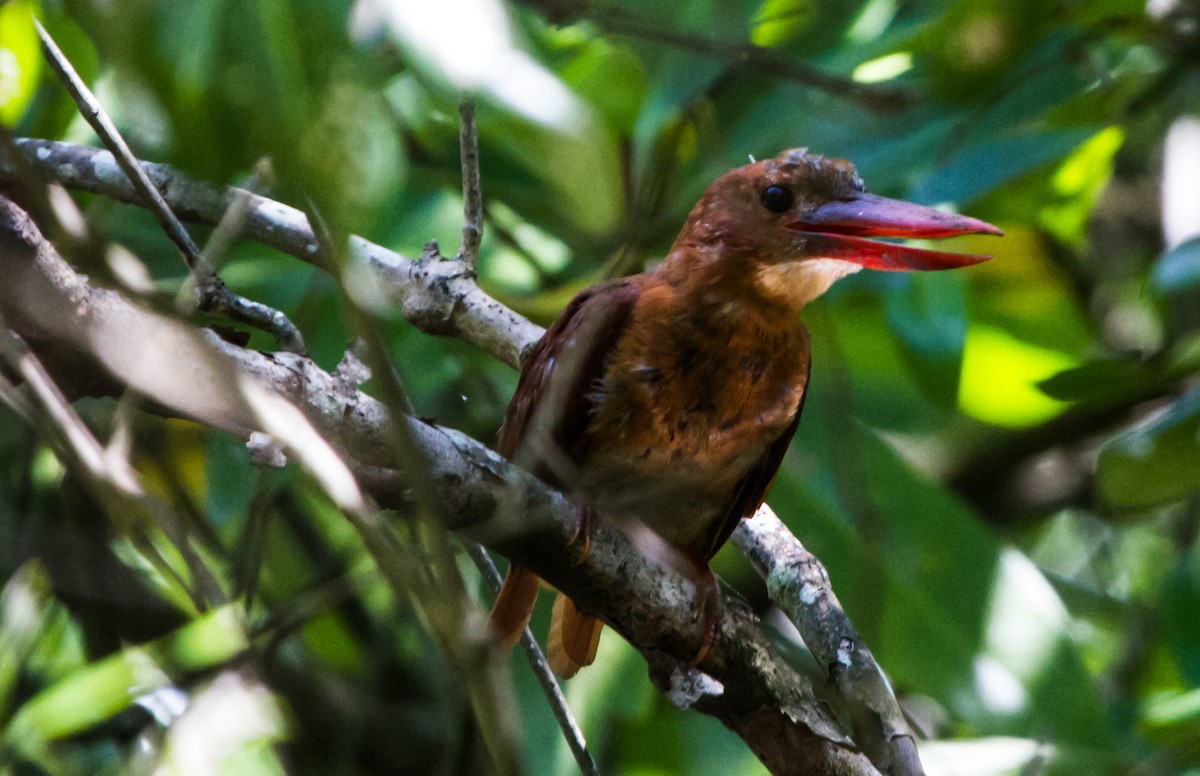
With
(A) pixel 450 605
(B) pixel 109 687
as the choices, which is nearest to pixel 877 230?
(A) pixel 450 605

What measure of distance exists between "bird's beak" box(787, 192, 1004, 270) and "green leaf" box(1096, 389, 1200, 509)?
17.7 inches

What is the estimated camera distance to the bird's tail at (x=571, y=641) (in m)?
2.44

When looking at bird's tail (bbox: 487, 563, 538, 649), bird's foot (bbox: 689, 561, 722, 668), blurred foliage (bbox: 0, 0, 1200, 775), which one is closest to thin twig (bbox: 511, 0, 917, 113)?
blurred foliage (bbox: 0, 0, 1200, 775)

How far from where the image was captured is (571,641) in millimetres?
2447

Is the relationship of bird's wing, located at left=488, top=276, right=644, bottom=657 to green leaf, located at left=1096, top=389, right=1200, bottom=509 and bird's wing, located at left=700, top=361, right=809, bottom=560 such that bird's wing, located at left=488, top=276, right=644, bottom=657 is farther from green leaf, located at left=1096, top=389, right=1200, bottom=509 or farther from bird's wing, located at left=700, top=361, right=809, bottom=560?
green leaf, located at left=1096, top=389, right=1200, bottom=509

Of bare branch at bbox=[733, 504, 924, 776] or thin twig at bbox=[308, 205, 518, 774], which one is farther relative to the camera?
bare branch at bbox=[733, 504, 924, 776]

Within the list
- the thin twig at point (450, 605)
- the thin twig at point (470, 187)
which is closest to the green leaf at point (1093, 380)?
the thin twig at point (470, 187)

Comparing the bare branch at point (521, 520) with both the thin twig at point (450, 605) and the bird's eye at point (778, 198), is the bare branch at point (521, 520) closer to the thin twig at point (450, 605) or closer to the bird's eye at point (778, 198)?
the thin twig at point (450, 605)

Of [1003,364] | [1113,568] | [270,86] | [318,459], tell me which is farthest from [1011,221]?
[270,86]

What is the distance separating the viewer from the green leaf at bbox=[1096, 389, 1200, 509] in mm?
2219

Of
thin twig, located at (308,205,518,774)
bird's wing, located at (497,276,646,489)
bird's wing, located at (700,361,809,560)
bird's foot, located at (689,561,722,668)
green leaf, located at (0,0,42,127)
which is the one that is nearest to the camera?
thin twig, located at (308,205,518,774)

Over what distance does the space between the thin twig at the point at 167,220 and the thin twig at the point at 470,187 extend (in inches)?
15.6

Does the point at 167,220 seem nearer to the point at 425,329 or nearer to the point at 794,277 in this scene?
the point at 425,329

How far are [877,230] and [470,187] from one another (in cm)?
71
